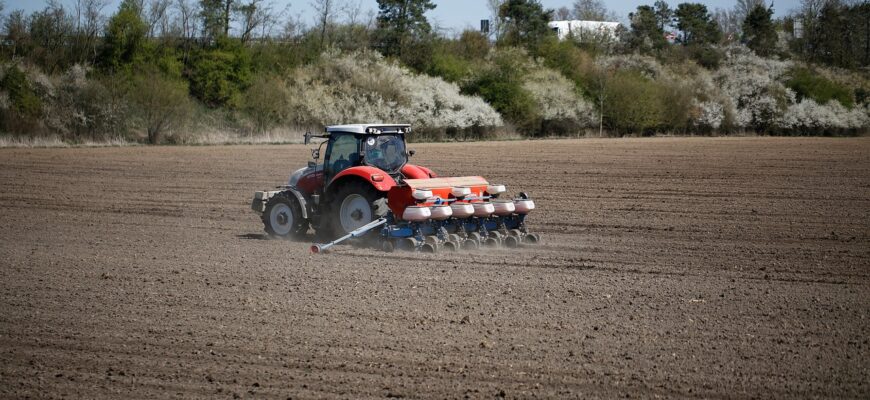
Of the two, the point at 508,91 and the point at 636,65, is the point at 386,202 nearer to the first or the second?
the point at 508,91

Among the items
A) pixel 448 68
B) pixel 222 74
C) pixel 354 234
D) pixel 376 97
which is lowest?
pixel 354 234

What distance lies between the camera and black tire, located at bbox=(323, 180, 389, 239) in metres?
13.1

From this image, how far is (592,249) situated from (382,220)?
3.04m

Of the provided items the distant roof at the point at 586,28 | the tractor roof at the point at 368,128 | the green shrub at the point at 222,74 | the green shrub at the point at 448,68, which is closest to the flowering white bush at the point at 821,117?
the distant roof at the point at 586,28

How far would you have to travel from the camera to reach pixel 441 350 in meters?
7.75

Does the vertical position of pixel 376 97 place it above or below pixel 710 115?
above

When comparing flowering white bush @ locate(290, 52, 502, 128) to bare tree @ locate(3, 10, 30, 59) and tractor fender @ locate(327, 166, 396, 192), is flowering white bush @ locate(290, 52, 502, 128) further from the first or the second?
tractor fender @ locate(327, 166, 396, 192)

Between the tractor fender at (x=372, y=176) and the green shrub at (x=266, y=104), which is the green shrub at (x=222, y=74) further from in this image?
the tractor fender at (x=372, y=176)

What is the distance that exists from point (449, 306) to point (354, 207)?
4385 mm

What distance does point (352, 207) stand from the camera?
532 inches

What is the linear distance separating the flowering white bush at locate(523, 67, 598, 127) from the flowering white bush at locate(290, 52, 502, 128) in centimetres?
455

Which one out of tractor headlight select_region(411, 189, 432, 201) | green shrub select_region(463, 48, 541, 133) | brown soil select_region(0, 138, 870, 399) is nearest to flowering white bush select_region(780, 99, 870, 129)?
green shrub select_region(463, 48, 541, 133)

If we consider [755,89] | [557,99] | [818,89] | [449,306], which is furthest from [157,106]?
[818,89]

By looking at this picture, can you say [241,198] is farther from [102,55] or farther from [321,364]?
[102,55]
